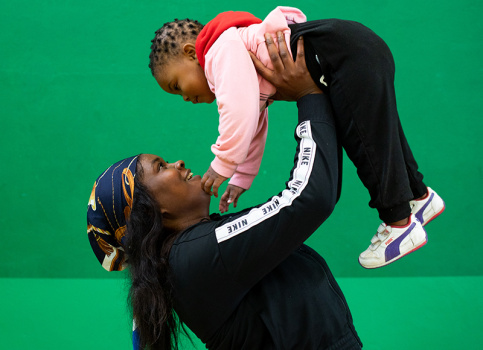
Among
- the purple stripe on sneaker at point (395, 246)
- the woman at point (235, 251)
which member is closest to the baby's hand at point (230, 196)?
the woman at point (235, 251)

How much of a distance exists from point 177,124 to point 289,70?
1.60 meters

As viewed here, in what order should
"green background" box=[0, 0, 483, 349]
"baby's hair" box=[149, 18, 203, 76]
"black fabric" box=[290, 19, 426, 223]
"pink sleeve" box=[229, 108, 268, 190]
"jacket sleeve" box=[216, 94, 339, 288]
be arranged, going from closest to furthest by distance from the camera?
"jacket sleeve" box=[216, 94, 339, 288] → "black fabric" box=[290, 19, 426, 223] → "baby's hair" box=[149, 18, 203, 76] → "pink sleeve" box=[229, 108, 268, 190] → "green background" box=[0, 0, 483, 349]

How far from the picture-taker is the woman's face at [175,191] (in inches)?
55.3

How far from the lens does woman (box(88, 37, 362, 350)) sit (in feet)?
4.05

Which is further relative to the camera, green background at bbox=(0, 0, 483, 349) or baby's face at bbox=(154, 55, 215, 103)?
green background at bbox=(0, 0, 483, 349)

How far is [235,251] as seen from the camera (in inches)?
49.2

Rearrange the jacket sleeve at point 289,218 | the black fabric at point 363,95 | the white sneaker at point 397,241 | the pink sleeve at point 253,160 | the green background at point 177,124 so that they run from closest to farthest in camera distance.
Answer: the jacket sleeve at point 289,218 < the black fabric at point 363,95 < the white sneaker at point 397,241 < the pink sleeve at point 253,160 < the green background at point 177,124

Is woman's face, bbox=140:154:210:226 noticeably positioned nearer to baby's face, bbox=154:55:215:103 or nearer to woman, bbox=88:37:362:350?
woman, bbox=88:37:362:350

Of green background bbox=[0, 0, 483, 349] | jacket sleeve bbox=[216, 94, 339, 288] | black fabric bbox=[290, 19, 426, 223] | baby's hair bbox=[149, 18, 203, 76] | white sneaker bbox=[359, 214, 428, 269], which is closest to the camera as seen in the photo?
jacket sleeve bbox=[216, 94, 339, 288]

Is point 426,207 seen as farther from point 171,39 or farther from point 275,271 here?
point 171,39

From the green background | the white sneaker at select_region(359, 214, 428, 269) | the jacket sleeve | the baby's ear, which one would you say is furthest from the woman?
the green background

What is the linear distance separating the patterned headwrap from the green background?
1.42 m

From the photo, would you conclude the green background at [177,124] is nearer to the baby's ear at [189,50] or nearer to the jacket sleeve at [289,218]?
the baby's ear at [189,50]

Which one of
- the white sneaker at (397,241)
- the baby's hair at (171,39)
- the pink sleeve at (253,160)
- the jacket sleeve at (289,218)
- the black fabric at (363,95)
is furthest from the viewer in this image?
the pink sleeve at (253,160)
